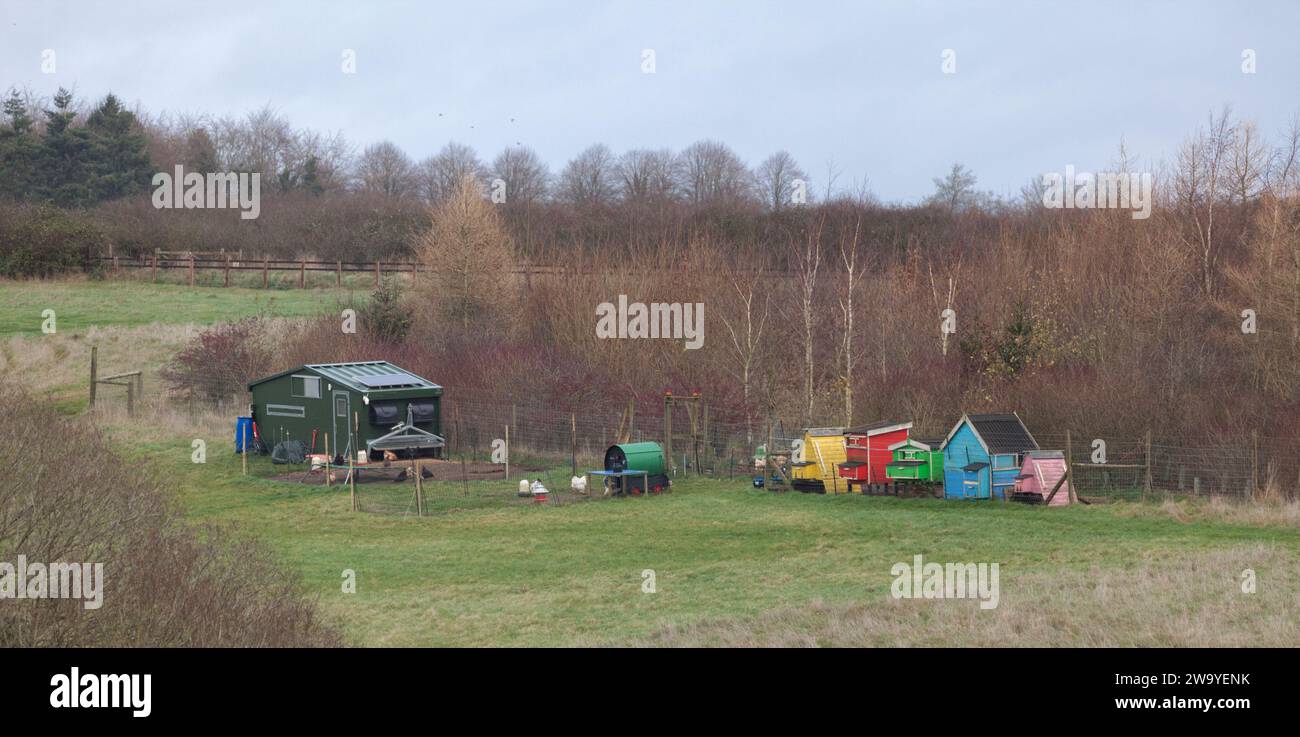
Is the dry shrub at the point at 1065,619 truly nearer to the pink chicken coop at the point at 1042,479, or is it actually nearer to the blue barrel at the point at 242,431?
the pink chicken coop at the point at 1042,479

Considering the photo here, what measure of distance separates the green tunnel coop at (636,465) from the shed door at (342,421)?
7.11 m

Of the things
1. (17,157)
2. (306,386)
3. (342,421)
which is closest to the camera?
(342,421)

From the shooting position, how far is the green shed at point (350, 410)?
30453mm

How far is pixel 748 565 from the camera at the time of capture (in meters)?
19.1

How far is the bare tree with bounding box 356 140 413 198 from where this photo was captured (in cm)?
10362

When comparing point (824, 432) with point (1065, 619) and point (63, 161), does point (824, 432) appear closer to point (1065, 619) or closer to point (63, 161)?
point (1065, 619)

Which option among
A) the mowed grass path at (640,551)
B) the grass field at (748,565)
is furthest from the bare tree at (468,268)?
the mowed grass path at (640,551)

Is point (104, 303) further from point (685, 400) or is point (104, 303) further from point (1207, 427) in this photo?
point (1207, 427)

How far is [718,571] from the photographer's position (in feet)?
61.6

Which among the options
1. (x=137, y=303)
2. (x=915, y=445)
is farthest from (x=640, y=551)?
(x=137, y=303)

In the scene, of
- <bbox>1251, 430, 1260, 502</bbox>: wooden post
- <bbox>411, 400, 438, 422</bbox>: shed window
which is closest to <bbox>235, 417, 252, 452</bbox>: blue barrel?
<bbox>411, 400, 438, 422</bbox>: shed window

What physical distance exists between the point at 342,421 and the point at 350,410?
1.76ft
